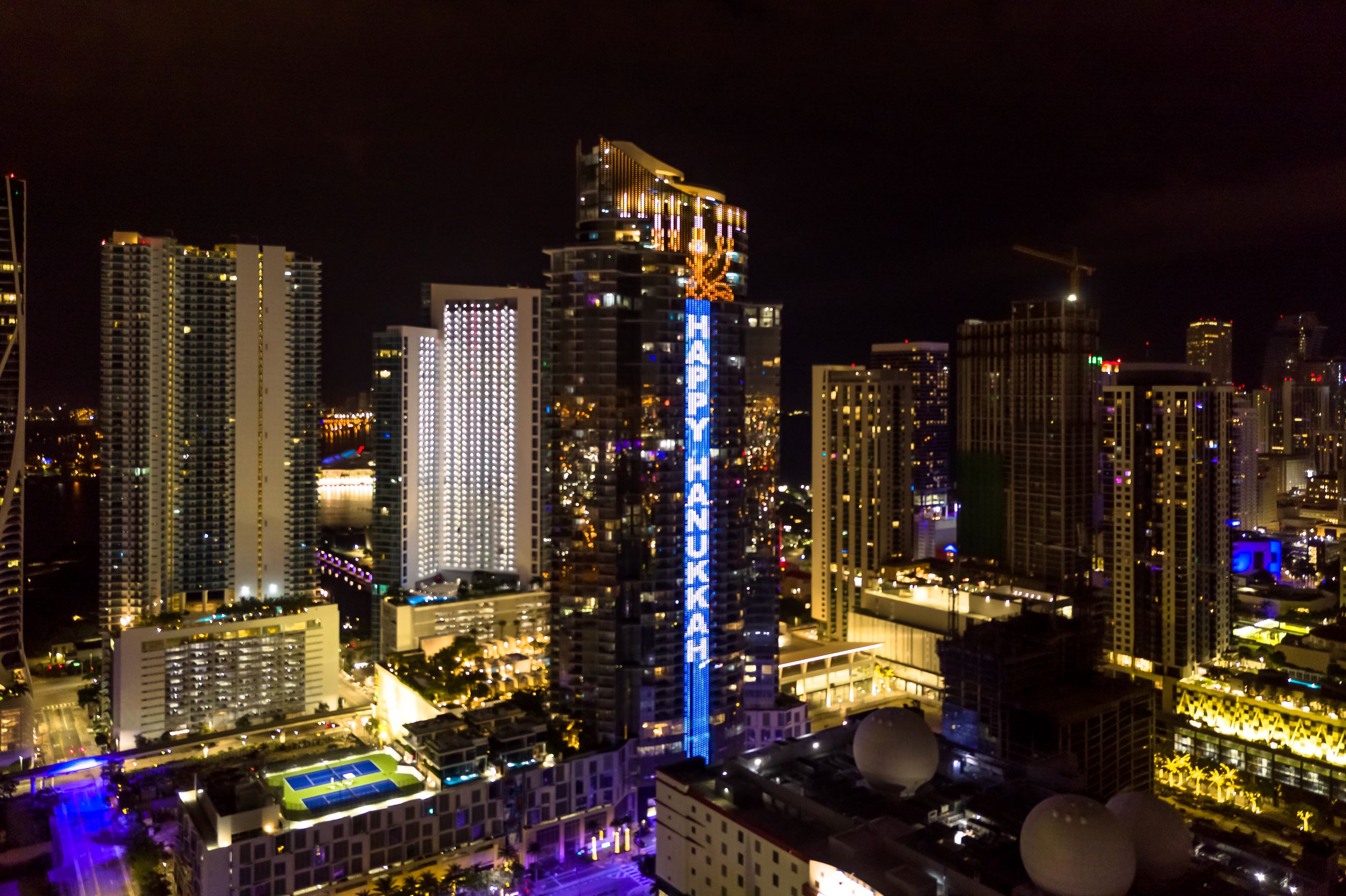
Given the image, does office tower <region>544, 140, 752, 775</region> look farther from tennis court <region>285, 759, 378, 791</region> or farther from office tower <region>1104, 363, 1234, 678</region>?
office tower <region>1104, 363, 1234, 678</region>

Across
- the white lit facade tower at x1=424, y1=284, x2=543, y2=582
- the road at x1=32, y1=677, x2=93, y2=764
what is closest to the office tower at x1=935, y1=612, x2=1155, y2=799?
the white lit facade tower at x1=424, y1=284, x2=543, y2=582

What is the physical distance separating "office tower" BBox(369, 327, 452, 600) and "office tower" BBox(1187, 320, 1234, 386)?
6781cm

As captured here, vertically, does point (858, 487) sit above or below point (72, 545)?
above

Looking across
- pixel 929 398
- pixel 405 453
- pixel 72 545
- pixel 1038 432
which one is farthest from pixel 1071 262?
pixel 72 545

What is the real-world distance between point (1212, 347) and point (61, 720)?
8925 centimetres

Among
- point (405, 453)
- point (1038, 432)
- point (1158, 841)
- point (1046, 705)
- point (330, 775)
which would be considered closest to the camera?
point (1158, 841)

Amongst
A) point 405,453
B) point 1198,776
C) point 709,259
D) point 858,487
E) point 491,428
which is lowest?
point 1198,776

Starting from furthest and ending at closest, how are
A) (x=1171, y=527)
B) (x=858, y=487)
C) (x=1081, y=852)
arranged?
(x=858, y=487) < (x=1171, y=527) < (x=1081, y=852)

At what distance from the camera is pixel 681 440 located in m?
29.4

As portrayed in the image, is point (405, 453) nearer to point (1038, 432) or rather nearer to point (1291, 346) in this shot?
point (1038, 432)

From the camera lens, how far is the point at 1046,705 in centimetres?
2712

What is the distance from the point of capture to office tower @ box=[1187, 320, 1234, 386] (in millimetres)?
81438

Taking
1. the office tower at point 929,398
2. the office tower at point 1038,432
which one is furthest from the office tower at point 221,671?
the office tower at point 929,398

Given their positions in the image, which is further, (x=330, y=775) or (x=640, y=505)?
(x=640, y=505)
